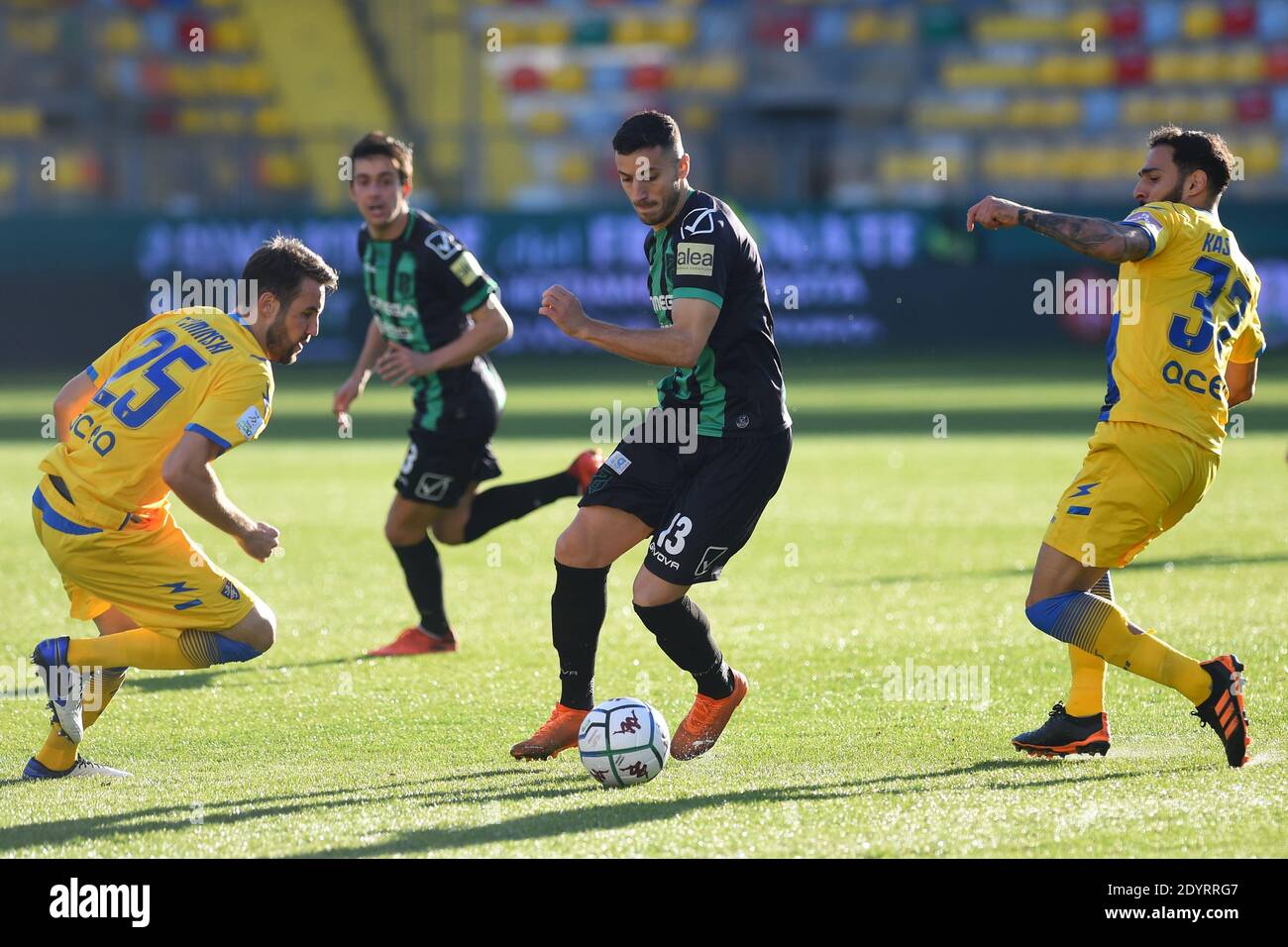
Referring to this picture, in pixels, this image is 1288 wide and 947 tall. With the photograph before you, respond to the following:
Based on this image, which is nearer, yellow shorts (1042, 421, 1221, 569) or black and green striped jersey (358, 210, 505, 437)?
yellow shorts (1042, 421, 1221, 569)

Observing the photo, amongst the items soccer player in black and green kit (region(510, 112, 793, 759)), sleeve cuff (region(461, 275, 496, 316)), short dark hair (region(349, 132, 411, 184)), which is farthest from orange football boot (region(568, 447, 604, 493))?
soccer player in black and green kit (region(510, 112, 793, 759))

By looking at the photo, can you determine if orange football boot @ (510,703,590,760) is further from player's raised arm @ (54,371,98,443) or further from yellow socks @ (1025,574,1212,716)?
player's raised arm @ (54,371,98,443)

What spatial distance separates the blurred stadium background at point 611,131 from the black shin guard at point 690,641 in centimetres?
1562

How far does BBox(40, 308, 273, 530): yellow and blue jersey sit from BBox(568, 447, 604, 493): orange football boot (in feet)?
9.68

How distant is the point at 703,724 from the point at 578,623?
0.57m

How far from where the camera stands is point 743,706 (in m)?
6.92

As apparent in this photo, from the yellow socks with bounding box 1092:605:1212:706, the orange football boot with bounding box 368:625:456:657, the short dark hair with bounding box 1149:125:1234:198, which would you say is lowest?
the orange football boot with bounding box 368:625:456:657

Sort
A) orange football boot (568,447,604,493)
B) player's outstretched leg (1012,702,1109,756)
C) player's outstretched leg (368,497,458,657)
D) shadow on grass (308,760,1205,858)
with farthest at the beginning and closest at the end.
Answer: orange football boot (568,447,604,493) < player's outstretched leg (368,497,458,657) < player's outstretched leg (1012,702,1109,756) < shadow on grass (308,760,1205,858)

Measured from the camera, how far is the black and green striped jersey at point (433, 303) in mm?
8227

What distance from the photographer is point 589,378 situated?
994 inches

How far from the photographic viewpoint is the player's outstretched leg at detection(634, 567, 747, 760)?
596 cm

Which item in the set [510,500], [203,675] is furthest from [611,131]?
[203,675]

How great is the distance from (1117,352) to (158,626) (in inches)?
133
